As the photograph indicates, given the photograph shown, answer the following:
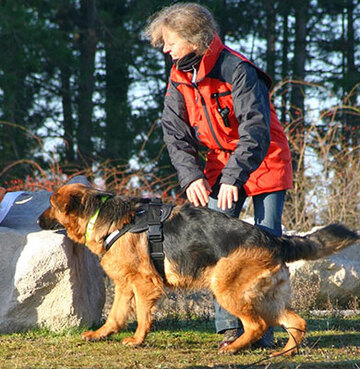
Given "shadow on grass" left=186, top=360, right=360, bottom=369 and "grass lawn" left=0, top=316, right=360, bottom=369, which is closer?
"shadow on grass" left=186, top=360, right=360, bottom=369

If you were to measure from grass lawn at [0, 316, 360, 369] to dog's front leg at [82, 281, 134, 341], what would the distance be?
0.08m

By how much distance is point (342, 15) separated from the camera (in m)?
19.3

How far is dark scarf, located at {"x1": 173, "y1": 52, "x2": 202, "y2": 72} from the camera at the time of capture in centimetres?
460

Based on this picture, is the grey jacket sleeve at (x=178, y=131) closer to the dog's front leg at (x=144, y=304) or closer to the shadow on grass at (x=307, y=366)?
the dog's front leg at (x=144, y=304)

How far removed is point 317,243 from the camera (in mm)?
4629

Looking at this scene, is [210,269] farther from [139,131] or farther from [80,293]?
[139,131]

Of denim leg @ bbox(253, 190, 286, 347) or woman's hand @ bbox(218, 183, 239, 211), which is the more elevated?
woman's hand @ bbox(218, 183, 239, 211)

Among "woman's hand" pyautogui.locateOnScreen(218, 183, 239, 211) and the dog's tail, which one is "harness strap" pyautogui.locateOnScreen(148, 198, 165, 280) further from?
the dog's tail

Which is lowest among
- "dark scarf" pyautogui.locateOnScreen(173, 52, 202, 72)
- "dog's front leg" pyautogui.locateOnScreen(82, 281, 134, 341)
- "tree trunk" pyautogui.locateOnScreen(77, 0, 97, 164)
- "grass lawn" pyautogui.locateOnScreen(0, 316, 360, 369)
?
"grass lawn" pyautogui.locateOnScreen(0, 316, 360, 369)

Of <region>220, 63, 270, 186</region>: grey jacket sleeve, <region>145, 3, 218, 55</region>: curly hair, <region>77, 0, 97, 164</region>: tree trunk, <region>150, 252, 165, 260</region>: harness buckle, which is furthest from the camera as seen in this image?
<region>77, 0, 97, 164</region>: tree trunk

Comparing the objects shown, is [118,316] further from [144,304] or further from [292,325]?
[292,325]

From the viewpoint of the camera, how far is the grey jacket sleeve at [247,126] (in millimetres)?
4332

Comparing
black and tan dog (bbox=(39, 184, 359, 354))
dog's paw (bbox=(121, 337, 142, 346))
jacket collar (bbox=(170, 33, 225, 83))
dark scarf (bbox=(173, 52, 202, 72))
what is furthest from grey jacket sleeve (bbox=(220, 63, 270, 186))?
dog's paw (bbox=(121, 337, 142, 346))

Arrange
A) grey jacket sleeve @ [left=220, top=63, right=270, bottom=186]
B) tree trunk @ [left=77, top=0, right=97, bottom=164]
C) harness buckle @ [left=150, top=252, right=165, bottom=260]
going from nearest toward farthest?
grey jacket sleeve @ [left=220, top=63, right=270, bottom=186]
harness buckle @ [left=150, top=252, right=165, bottom=260]
tree trunk @ [left=77, top=0, right=97, bottom=164]
